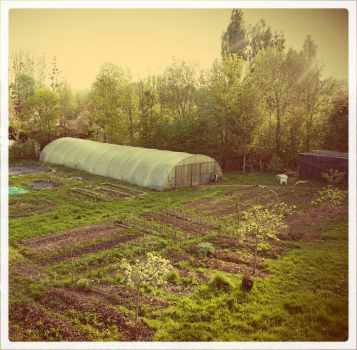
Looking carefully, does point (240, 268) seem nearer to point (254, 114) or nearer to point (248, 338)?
point (248, 338)

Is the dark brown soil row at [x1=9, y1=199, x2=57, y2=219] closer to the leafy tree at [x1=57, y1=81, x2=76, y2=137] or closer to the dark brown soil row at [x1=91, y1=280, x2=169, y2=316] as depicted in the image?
the dark brown soil row at [x1=91, y1=280, x2=169, y2=316]

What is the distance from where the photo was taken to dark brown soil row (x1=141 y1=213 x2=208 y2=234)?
18291 millimetres

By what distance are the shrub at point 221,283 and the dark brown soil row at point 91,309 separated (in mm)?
3234

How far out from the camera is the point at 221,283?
38.1 ft

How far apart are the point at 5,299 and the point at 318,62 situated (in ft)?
127

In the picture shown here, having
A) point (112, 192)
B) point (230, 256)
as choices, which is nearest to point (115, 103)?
point (112, 192)

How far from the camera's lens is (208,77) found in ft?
130

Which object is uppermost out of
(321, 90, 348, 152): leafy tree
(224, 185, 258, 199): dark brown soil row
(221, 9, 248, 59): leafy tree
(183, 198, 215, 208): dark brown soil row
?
(221, 9, 248, 59): leafy tree

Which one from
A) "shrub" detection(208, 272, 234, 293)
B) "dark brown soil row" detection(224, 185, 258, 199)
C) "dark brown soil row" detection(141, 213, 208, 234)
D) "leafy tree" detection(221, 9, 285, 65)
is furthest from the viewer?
"leafy tree" detection(221, 9, 285, 65)

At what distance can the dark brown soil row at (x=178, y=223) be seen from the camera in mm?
18291

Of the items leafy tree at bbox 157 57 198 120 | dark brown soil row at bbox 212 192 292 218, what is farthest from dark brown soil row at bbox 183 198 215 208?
leafy tree at bbox 157 57 198 120

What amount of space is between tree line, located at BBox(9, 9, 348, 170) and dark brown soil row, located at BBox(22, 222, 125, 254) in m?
21.5

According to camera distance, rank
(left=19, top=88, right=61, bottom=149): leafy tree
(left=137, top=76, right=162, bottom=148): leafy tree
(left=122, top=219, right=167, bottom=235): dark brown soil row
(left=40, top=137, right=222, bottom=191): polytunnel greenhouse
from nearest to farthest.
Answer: (left=122, top=219, right=167, bottom=235): dark brown soil row → (left=40, top=137, right=222, bottom=191): polytunnel greenhouse → (left=137, top=76, right=162, bottom=148): leafy tree → (left=19, top=88, right=61, bottom=149): leafy tree

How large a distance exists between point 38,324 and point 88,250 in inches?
231
